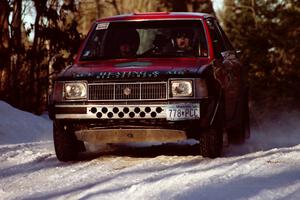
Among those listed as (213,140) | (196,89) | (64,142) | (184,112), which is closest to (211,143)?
(213,140)

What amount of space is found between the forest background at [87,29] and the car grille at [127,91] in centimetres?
440

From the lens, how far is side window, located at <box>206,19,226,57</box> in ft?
27.3

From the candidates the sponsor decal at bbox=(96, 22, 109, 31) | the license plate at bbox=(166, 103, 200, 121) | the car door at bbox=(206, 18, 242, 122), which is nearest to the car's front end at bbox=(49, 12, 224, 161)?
the license plate at bbox=(166, 103, 200, 121)

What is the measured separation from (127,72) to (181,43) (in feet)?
4.08

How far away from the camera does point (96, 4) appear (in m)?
24.8

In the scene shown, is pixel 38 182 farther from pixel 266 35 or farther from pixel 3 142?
pixel 266 35

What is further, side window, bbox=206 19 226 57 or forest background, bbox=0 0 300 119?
forest background, bbox=0 0 300 119

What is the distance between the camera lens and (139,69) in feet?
23.6

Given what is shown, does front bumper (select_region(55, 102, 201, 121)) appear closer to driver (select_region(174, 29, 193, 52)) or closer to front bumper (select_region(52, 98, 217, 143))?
front bumper (select_region(52, 98, 217, 143))

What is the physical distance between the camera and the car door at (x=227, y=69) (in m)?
7.96

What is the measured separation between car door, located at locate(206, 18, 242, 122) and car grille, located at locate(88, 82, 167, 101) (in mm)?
817

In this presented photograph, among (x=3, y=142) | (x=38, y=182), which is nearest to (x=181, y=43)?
(x=38, y=182)

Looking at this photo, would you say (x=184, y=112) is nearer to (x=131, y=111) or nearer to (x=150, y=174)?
(x=131, y=111)

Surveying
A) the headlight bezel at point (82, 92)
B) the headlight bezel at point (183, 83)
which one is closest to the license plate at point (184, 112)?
the headlight bezel at point (183, 83)
